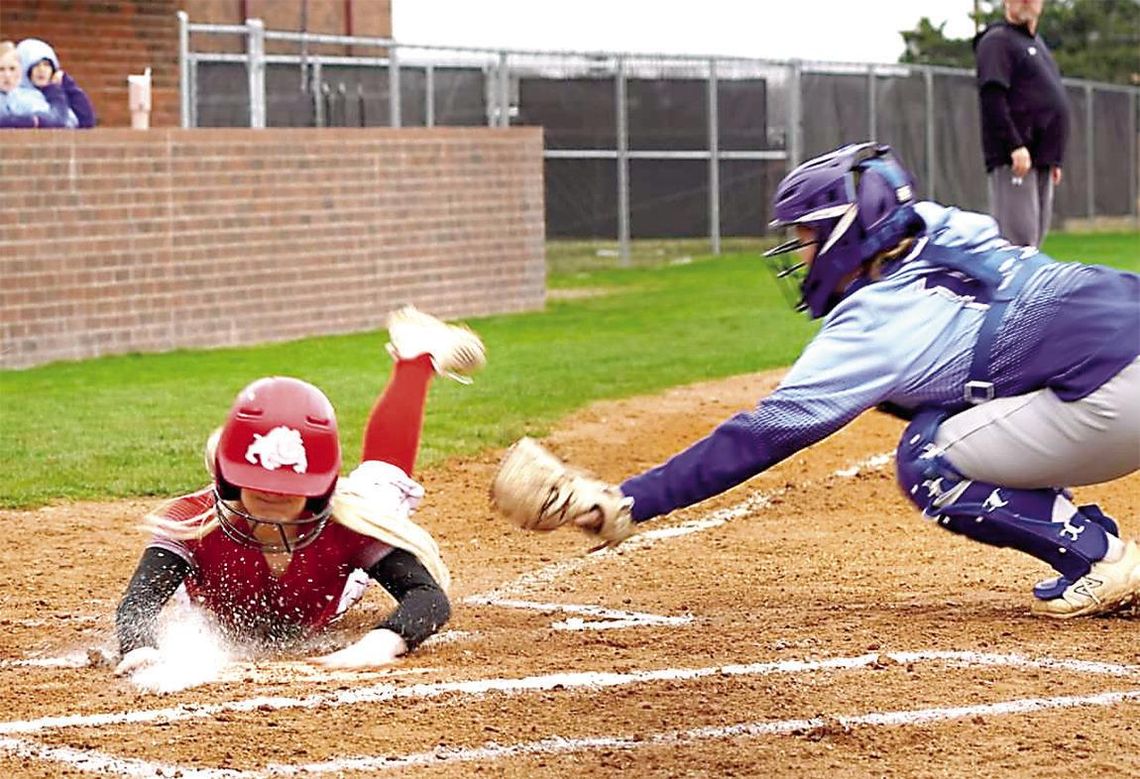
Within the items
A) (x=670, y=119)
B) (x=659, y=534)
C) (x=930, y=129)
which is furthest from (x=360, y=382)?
(x=930, y=129)

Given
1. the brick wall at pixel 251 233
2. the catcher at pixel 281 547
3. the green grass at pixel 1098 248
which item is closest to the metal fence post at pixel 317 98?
the brick wall at pixel 251 233

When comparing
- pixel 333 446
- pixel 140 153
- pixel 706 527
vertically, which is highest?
pixel 140 153

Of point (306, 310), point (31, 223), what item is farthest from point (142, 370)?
point (306, 310)

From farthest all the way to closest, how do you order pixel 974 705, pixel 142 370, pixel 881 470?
1. pixel 142 370
2. pixel 881 470
3. pixel 974 705

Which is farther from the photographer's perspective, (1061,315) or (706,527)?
(706,527)

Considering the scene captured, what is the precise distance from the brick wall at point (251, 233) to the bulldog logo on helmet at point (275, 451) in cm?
941

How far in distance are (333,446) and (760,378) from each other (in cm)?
798

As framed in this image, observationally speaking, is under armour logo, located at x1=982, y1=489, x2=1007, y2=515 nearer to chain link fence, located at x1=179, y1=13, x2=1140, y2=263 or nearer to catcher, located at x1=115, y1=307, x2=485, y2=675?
catcher, located at x1=115, y1=307, x2=485, y2=675

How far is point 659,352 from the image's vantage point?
589 inches

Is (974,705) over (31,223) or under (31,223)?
under

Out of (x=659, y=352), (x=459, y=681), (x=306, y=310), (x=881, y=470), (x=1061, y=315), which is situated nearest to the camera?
(x=459, y=681)

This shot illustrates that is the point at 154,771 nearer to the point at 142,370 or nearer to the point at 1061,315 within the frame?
the point at 1061,315

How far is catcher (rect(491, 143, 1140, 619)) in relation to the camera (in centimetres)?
533

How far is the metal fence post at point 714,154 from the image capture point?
26.8m
